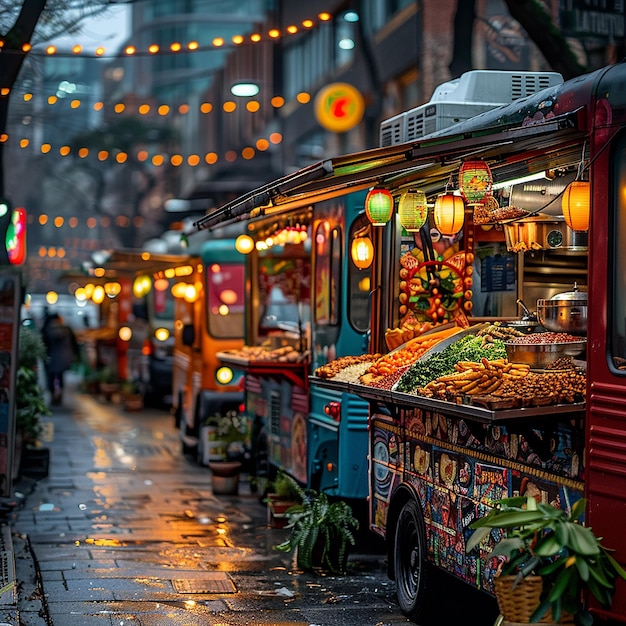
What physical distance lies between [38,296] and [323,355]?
190 ft

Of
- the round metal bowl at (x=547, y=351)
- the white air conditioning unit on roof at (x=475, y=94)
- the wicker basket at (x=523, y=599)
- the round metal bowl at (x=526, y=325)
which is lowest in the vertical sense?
the wicker basket at (x=523, y=599)

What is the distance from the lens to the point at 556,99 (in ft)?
21.9

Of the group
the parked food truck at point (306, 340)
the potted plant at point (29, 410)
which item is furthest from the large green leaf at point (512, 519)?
the potted plant at point (29, 410)

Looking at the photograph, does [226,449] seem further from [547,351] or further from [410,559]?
[547,351]

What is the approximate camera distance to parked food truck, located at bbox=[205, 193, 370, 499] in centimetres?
1101

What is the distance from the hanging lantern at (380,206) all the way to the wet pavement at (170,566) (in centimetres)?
276

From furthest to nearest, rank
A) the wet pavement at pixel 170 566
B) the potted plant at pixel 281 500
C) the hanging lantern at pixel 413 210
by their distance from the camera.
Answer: the potted plant at pixel 281 500 → the hanging lantern at pixel 413 210 → the wet pavement at pixel 170 566

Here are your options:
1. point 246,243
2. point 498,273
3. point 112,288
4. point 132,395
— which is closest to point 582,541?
point 498,273

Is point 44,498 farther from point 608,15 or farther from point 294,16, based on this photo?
point 294,16

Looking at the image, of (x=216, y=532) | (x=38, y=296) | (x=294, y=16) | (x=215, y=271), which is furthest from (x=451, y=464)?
(x=38, y=296)

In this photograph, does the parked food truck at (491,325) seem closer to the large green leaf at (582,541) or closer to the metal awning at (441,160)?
the metal awning at (441,160)

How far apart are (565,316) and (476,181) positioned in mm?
1031

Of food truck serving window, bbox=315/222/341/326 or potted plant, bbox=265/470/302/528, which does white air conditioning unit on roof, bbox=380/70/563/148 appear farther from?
potted plant, bbox=265/470/302/528

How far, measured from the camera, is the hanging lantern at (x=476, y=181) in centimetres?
748
